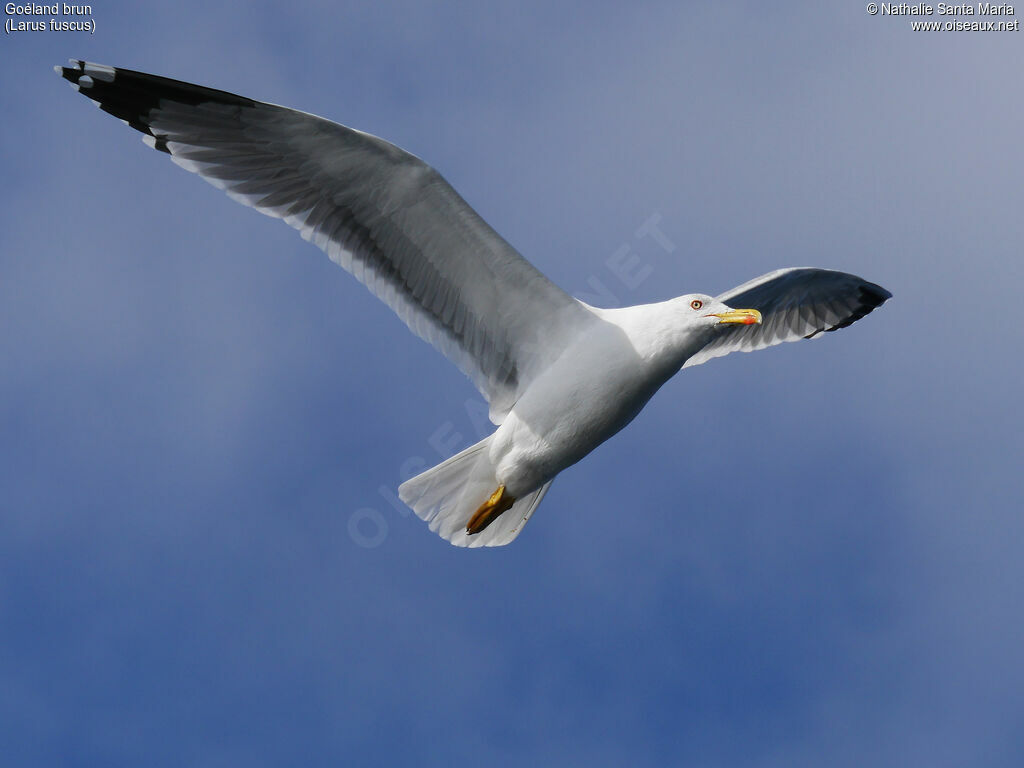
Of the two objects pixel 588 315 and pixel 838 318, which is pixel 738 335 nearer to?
pixel 838 318

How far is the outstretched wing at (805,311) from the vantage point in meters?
8.85

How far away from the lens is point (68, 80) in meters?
7.19

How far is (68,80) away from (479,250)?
243cm

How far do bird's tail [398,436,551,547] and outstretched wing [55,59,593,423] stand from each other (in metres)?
0.32

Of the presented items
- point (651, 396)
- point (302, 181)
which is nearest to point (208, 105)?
point (302, 181)

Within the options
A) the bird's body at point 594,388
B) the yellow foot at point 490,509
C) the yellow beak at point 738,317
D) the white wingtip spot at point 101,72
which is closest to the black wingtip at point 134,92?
the white wingtip spot at point 101,72

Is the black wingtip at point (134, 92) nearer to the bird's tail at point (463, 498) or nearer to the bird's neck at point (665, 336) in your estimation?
the bird's tail at point (463, 498)

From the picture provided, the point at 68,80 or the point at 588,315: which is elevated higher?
the point at 68,80

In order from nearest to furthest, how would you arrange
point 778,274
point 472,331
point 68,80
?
point 68,80, point 472,331, point 778,274

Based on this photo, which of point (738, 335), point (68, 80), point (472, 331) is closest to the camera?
point (68, 80)

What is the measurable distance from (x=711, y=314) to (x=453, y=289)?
152 cm

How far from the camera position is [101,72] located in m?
7.26

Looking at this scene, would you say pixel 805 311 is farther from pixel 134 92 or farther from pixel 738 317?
pixel 134 92

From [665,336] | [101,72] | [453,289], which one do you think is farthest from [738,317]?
[101,72]
